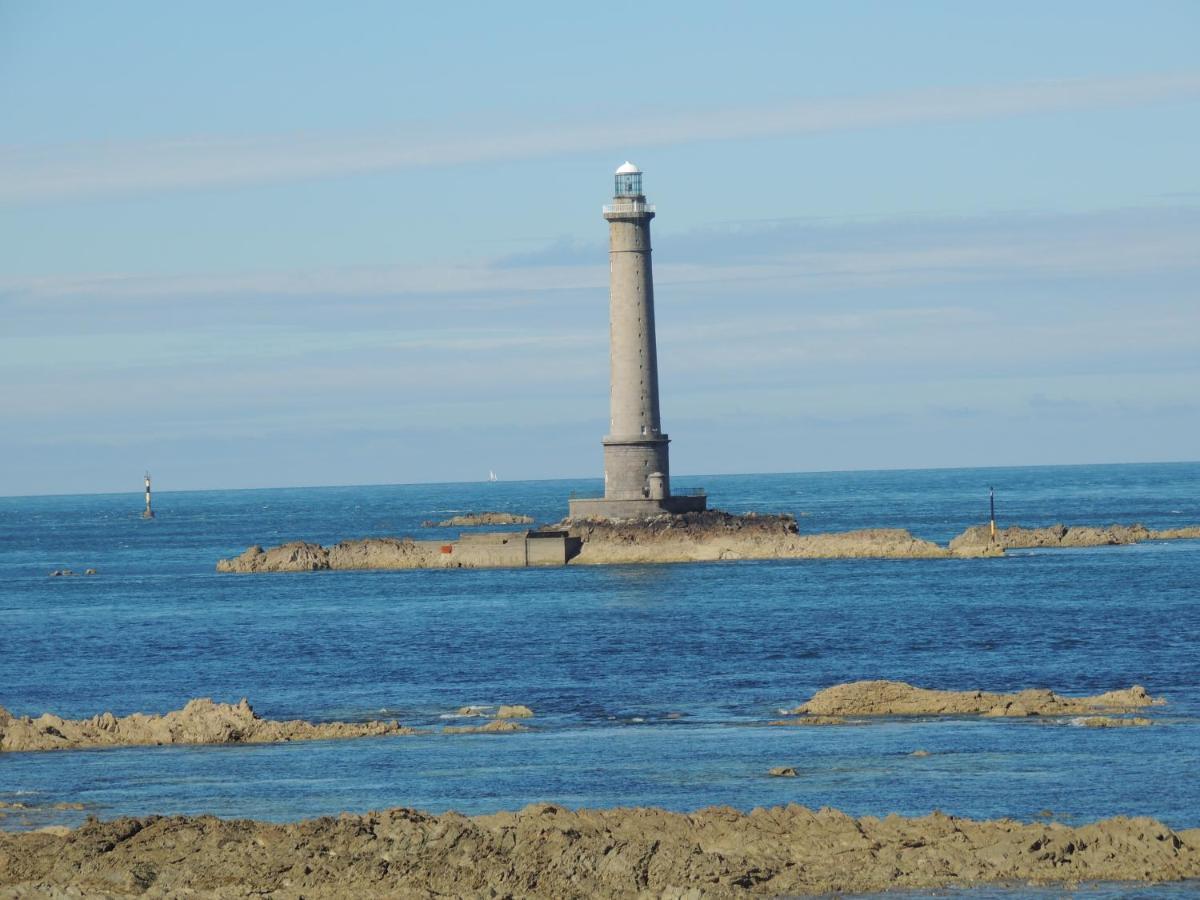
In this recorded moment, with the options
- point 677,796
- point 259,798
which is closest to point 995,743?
point 677,796

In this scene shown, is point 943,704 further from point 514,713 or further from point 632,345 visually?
point 632,345

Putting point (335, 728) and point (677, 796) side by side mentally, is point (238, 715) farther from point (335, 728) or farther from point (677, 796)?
point (677, 796)

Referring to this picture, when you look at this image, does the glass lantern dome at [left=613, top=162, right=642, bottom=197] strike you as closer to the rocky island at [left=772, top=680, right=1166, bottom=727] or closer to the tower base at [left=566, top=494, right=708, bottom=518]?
the tower base at [left=566, top=494, right=708, bottom=518]

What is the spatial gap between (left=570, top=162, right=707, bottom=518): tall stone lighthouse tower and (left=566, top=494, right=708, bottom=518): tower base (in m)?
1.50

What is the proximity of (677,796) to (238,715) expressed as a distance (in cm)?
1083

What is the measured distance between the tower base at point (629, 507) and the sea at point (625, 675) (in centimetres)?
267

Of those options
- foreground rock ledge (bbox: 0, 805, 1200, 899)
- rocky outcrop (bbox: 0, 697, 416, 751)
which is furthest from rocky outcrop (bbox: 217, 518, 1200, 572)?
foreground rock ledge (bbox: 0, 805, 1200, 899)

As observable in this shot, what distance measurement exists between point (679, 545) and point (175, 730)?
51137 mm

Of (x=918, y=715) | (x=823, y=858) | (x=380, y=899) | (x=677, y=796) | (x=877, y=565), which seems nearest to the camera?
(x=380, y=899)

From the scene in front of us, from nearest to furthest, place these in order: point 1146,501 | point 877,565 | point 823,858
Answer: point 823,858, point 877,565, point 1146,501

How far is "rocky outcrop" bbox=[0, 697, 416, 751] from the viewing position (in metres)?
32.5

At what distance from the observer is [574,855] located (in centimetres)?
1992

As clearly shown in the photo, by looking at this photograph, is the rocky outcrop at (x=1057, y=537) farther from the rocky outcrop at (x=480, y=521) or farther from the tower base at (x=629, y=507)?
the rocky outcrop at (x=480, y=521)

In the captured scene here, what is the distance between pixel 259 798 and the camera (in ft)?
86.8
